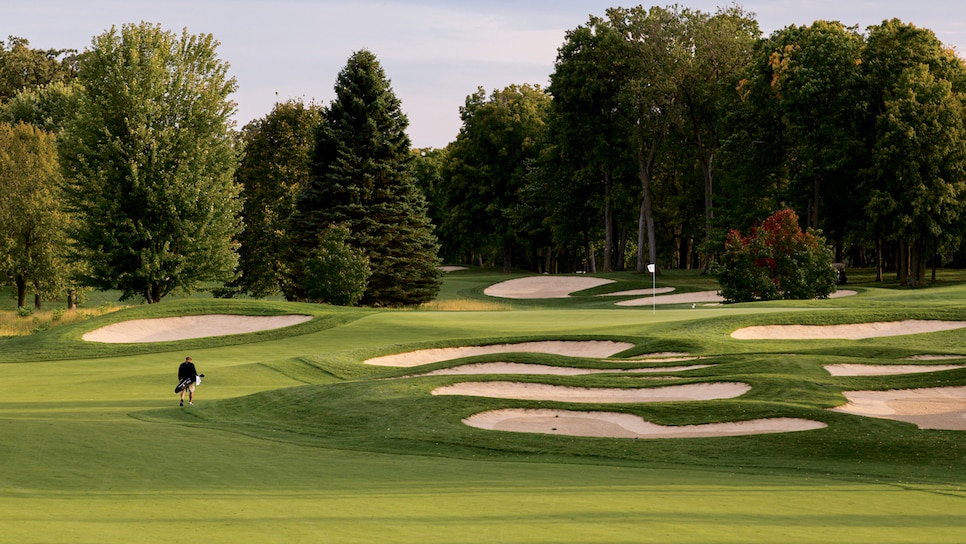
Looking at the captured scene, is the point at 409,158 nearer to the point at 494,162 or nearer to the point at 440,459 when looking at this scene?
the point at 494,162

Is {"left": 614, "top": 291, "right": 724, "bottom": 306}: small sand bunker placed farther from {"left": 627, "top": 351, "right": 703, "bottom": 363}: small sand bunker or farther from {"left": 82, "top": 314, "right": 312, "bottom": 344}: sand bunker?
{"left": 627, "top": 351, "right": 703, "bottom": 363}: small sand bunker

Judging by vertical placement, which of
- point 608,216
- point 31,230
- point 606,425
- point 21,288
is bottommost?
point 606,425

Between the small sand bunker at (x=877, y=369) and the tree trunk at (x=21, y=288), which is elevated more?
the tree trunk at (x=21, y=288)

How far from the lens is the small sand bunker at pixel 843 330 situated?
31094 millimetres

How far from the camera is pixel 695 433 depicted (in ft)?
56.1

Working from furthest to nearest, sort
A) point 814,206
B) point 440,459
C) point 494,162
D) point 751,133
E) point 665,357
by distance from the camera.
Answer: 1. point 494,162
2. point 751,133
3. point 814,206
4. point 665,357
5. point 440,459

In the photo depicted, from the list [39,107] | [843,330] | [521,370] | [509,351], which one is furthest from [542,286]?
[39,107]

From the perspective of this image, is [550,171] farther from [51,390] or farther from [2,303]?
[51,390]

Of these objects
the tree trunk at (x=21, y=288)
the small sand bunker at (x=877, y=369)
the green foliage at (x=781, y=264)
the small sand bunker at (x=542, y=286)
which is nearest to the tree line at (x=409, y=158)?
the tree trunk at (x=21, y=288)

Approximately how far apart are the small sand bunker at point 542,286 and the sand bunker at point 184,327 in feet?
98.6

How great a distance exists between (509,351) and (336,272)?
19737 millimetres

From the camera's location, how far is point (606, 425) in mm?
18234

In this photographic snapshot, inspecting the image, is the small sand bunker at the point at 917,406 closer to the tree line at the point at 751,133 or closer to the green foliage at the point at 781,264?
the green foliage at the point at 781,264

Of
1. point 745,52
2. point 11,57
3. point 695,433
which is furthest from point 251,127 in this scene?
point 695,433
